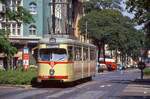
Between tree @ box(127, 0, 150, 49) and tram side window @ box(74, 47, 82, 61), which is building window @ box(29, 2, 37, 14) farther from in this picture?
tram side window @ box(74, 47, 82, 61)

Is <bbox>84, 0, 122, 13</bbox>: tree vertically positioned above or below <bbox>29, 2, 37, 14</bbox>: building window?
above

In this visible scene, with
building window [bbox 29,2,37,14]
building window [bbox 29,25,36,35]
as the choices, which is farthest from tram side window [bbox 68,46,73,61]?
building window [bbox 29,2,37,14]

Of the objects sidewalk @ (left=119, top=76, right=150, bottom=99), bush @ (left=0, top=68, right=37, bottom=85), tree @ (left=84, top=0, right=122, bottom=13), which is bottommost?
sidewalk @ (left=119, top=76, right=150, bottom=99)

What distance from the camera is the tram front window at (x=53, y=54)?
1555 inches

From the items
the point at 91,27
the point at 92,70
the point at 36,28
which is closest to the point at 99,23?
the point at 91,27

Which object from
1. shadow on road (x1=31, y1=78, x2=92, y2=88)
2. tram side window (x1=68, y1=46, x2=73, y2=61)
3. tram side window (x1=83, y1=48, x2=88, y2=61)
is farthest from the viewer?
tram side window (x1=83, y1=48, x2=88, y2=61)

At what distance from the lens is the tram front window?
39500mm

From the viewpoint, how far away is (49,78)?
3950 centimetres

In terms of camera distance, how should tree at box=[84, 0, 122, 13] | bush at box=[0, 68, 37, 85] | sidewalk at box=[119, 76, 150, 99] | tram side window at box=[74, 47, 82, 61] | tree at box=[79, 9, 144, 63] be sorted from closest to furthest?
sidewalk at box=[119, 76, 150, 99]
bush at box=[0, 68, 37, 85]
tram side window at box=[74, 47, 82, 61]
tree at box=[79, 9, 144, 63]
tree at box=[84, 0, 122, 13]

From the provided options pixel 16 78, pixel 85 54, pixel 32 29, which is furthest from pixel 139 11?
pixel 32 29

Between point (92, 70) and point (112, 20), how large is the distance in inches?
2779

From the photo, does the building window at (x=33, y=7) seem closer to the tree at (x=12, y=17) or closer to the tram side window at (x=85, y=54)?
the tram side window at (x=85, y=54)

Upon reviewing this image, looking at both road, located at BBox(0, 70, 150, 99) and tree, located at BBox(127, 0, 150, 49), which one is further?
tree, located at BBox(127, 0, 150, 49)

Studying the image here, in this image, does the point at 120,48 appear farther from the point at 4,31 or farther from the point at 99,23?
the point at 4,31
